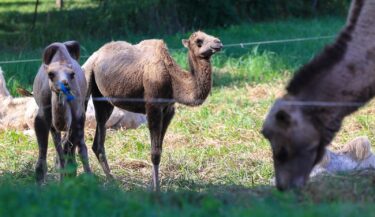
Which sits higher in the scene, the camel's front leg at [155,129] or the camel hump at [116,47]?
the camel hump at [116,47]

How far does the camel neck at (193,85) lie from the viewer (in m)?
9.85

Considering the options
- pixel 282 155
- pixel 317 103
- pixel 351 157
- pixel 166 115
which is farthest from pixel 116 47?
pixel 317 103

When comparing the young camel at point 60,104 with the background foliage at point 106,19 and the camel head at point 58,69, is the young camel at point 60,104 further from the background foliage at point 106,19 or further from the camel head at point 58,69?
the background foliage at point 106,19

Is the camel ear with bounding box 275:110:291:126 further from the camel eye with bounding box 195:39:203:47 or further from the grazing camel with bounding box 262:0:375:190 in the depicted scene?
the camel eye with bounding box 195:39:203:47

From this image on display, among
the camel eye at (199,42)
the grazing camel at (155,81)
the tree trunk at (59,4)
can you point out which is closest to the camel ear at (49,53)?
the grazing camel at (155,81)

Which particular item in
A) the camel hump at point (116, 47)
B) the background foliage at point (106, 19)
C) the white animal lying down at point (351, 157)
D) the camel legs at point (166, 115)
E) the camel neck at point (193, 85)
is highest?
the background foliage at point (106, 19)

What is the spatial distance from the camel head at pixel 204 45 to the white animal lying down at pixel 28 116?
9.80 feet

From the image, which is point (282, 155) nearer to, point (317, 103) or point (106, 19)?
point (317, 103)

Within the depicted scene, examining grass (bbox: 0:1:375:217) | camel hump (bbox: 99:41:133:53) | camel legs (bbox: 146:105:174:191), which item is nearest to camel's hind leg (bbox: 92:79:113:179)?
grass (bbox: 0:1:375:217)

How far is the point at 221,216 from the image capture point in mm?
5852

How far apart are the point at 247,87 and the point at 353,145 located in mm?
5921

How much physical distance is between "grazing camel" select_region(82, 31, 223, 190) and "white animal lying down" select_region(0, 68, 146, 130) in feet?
7.54

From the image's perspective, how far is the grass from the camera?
19.7 feet

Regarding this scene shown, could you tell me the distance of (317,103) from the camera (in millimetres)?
7285
